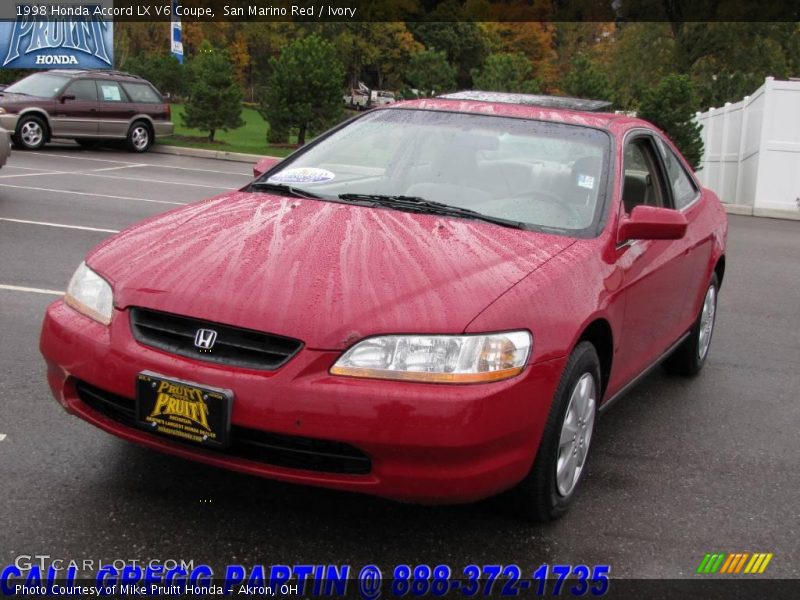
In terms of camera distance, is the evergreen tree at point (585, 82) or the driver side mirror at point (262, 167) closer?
the driver side mirror at point (262, 167)

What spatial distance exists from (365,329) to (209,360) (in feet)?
1.67

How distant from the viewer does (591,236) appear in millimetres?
4031

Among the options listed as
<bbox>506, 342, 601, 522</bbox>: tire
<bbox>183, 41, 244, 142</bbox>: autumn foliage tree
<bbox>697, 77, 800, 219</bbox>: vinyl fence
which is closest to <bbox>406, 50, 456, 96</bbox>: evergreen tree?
<bbox>183, 41, 244, 142</bbox>: autumn foliage tree

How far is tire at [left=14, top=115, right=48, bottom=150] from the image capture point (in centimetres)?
1898

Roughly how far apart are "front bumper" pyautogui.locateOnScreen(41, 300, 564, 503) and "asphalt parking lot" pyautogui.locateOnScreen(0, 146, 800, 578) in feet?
1.00

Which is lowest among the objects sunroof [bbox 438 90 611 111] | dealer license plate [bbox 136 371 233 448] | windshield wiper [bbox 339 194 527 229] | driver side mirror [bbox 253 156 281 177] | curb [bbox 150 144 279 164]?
curb [bbox 150 144 279 164]

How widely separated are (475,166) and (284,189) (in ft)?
2.83

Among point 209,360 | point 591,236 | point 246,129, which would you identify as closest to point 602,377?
point 591,236

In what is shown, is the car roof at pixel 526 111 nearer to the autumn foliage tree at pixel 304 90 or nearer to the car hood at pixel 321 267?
the car hood at pixel 321 267

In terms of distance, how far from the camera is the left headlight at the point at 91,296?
3439mm

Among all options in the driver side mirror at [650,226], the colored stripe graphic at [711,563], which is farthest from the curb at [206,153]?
the colored stripe graphic at [711,563]

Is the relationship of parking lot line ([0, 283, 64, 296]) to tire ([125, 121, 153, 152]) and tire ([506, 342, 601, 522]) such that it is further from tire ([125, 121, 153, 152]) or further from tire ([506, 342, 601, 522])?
tire ([125, 121, 153, 152])

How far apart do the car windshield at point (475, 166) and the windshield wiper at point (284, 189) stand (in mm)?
37

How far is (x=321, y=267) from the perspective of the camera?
3.41 meters
